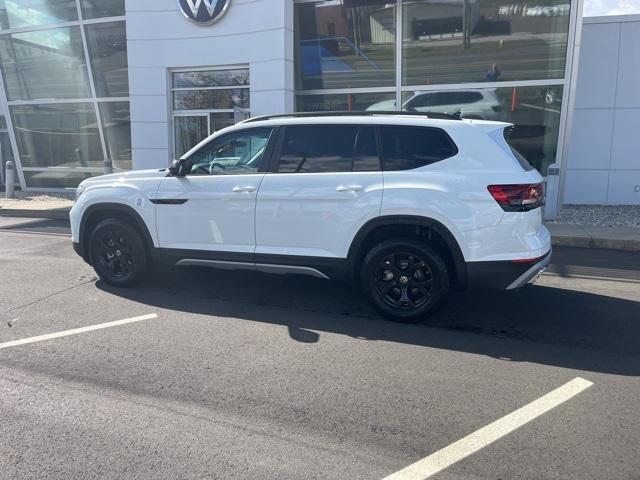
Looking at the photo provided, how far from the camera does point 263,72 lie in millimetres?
12992

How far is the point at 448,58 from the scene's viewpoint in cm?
1237

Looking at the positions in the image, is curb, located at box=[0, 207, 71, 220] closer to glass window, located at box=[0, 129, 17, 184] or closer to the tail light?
glass window, located at box=[0, 129, 17, 184]

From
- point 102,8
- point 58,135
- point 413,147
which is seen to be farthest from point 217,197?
point 58,135

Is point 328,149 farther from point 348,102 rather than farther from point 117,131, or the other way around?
point 117,131

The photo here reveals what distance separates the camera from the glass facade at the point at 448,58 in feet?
38.4

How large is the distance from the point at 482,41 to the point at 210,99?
672 centimetres

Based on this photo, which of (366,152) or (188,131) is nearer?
(366,152)

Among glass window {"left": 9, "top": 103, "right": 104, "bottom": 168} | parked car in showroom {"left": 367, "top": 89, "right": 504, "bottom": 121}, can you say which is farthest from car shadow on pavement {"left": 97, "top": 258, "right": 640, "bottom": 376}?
glass window {"left": 9, "top": 103, "right": 104, "bottom": 168}

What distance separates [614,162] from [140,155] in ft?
38.7

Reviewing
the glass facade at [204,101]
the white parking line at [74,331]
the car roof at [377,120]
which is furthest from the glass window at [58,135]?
the white parking line at [74,331]

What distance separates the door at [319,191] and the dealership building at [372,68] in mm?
7017

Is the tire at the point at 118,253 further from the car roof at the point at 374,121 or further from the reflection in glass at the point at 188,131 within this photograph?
the reflection in glass at the point at 188,131

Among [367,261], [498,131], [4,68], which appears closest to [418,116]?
[498,131]

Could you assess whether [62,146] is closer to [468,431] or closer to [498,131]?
[498,131]
